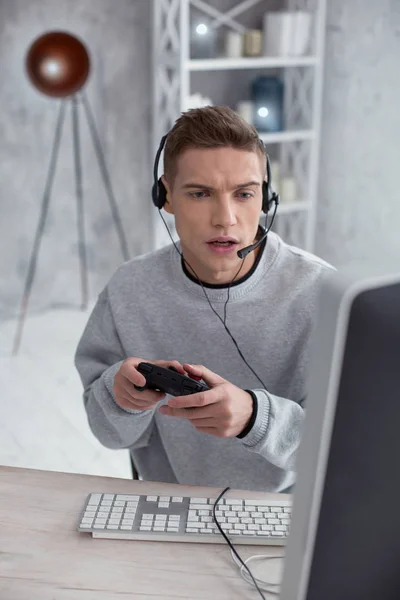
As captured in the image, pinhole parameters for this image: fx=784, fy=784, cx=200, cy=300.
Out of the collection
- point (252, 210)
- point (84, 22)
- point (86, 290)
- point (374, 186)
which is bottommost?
point (86, 290)

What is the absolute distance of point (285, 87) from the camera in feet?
12.4

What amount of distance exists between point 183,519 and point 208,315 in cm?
40

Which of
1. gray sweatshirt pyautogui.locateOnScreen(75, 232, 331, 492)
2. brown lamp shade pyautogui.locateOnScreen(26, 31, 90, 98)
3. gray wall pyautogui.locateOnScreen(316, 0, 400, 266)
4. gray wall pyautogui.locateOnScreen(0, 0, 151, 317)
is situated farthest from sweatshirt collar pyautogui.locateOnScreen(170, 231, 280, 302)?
gray wall pyautogui.locateOnScreen(0, 0, 151, 317)

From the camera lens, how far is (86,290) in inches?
152

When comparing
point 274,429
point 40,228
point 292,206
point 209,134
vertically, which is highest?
point 209,134

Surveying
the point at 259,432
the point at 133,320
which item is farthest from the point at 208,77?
the point at 259,432

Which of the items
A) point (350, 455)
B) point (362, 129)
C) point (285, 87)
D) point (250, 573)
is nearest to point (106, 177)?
point (285, 87)

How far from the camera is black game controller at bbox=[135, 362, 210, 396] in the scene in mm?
1073

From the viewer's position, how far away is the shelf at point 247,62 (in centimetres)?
322

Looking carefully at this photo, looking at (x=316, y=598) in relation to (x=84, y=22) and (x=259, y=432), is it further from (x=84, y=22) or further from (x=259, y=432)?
(x=84, y=22)

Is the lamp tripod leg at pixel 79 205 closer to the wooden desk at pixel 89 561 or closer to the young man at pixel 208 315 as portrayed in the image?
the young man at pixel 208 315

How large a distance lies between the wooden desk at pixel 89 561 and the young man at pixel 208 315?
7.5 inches

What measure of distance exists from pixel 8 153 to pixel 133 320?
92.3 inches

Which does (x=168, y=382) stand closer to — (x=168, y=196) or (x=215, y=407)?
(x=215, y=407)
